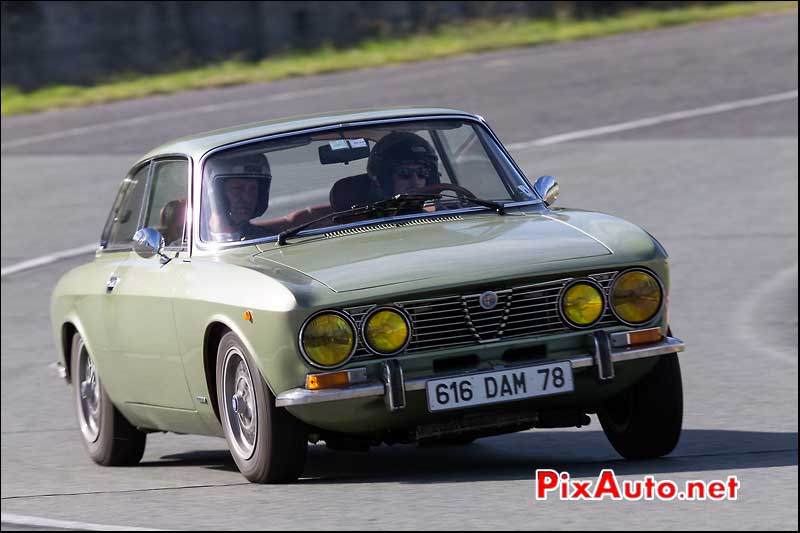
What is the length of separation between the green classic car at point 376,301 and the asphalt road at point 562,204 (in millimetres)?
275

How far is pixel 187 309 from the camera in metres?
7.02

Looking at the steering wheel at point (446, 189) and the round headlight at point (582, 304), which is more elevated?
the steering wheel at point (446, 189)

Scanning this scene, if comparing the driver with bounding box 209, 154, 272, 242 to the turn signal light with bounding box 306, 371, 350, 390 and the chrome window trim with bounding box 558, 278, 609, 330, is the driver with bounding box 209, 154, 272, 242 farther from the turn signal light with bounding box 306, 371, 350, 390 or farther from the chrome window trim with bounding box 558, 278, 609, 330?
the chrome window trim with bounding box 558, 278, 609, 330

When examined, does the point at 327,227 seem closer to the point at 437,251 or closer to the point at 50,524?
the point at 437,251

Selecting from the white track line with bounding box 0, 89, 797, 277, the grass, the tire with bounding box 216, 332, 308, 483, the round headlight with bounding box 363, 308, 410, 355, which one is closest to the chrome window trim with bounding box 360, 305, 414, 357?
the round headlight with bounding box 363, 308, 410, 355

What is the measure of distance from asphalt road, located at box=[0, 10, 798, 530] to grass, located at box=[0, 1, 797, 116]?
0.98 metres

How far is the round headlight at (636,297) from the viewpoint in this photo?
650cm

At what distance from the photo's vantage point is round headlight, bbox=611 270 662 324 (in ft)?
21.3

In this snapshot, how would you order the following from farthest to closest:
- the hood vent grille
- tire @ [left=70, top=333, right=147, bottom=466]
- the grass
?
1. the grass
2. tire @ [left=70, top=333, right=147, bottom=466]
3. the hood vent grille

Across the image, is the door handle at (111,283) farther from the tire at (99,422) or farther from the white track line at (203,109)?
the white track line at (203,109)

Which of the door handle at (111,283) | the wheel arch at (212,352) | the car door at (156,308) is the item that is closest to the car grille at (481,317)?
the wheel arch at (212,352)

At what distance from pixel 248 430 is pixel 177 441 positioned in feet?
10.8

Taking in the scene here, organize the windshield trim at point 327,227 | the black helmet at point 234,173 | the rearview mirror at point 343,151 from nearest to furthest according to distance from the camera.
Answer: the windshield trim at point 327,227 < the black helmet at point 234,173 < the rearview mirror at point 343,151

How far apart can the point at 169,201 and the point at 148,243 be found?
16.1 inches
